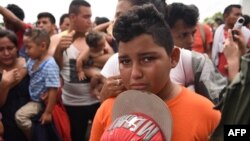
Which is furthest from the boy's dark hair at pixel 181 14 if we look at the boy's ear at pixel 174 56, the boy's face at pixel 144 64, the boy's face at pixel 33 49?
the boy's face at pixel 33 49

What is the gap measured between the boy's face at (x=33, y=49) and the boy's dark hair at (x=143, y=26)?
238 centimetres

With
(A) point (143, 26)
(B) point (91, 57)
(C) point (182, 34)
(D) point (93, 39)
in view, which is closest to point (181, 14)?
(C) point (182, 34)

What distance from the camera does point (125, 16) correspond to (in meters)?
1.39

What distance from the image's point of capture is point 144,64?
132 centimetres

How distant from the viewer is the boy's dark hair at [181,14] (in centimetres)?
229

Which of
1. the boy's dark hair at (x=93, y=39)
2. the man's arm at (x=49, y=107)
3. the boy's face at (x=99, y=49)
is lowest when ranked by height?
the man's arm at (x=49, y=107)

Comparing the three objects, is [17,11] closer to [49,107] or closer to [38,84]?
[38,84]

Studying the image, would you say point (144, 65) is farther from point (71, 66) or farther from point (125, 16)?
point (71, 66)

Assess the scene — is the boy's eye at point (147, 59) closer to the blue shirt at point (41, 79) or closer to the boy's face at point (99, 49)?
the blue shirt at point (41, 79)

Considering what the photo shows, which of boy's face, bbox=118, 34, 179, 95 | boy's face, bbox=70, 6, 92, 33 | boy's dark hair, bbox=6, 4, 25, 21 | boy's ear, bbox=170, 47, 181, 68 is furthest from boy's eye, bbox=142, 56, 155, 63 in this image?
boy's dark hair, bbox=6, 4, 25, 21

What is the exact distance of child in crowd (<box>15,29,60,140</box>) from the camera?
3486 millimetres

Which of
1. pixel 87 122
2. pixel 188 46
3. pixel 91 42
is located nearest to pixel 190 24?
pixel 188 46

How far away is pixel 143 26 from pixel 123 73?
0.55 ft

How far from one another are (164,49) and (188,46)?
3.26 ft
